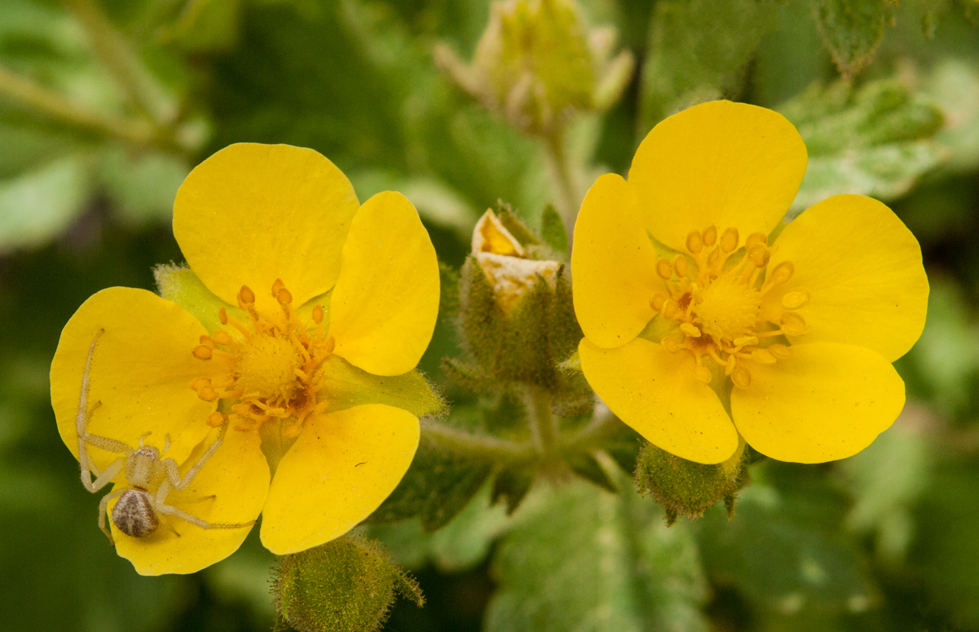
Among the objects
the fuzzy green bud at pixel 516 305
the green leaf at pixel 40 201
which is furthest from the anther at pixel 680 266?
the green leaf at pixel 40 201

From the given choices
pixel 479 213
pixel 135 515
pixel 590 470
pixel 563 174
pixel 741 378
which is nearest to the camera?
pixel 135 515

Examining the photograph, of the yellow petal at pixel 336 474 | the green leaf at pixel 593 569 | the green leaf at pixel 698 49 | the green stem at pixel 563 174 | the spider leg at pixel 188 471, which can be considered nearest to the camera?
the yellow petal at pixel 336 474

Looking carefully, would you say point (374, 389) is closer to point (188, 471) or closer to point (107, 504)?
point (188, 471)

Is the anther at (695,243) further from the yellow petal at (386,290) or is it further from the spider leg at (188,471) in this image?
the spider leg at (188,471)

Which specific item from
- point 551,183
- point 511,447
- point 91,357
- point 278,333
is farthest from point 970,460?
point 91,357

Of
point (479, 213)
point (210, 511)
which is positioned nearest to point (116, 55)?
point (479, 213)

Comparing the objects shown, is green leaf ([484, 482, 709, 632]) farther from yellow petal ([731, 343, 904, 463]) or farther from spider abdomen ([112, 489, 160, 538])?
spider abdomen ([112, 489, 160, 538])

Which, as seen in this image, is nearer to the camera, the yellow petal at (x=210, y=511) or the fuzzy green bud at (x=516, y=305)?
the yellow petal at (x=210, y=511)
